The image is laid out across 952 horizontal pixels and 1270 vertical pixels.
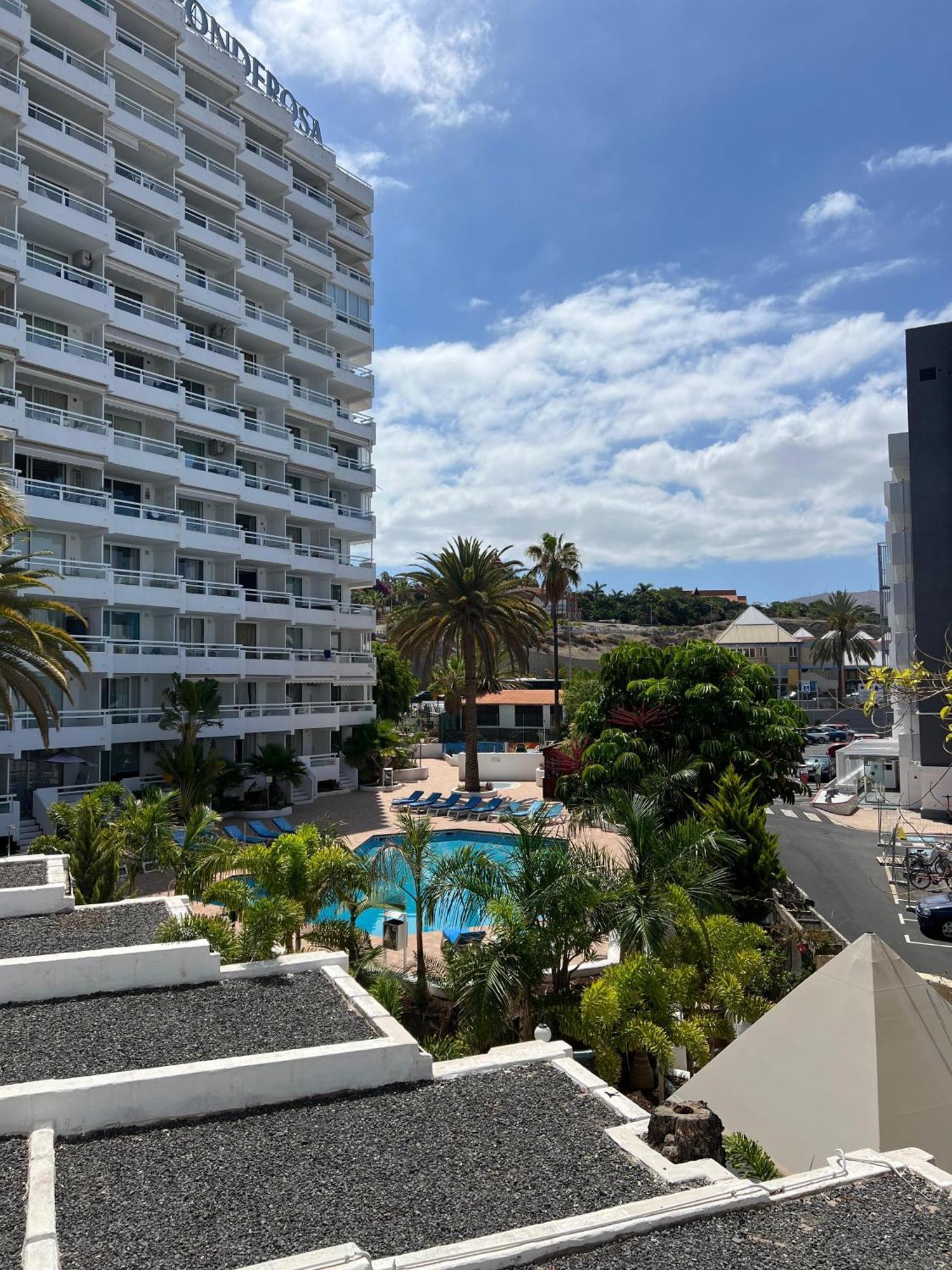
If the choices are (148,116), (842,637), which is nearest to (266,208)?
(148,116)

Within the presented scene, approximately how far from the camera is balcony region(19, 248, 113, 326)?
94.4ft

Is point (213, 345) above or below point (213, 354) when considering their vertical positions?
above

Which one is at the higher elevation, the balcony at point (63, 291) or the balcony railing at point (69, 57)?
the balcony railing at point (69, 57)

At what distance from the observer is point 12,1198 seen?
6.81m

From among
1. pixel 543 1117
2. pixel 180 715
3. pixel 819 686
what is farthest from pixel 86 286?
pixel 819 686

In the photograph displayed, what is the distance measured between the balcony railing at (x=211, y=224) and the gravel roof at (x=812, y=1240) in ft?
126

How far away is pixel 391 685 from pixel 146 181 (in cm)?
3070

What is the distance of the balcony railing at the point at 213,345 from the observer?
116ft

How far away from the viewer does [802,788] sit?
25969 mm

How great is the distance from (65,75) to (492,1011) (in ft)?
111

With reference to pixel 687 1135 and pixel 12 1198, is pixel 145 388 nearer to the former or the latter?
pixel 12 1198

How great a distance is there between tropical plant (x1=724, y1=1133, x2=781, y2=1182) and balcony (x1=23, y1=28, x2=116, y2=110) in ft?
119

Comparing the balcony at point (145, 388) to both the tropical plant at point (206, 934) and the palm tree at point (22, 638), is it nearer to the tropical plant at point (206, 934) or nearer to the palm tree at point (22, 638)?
the palm tree at point (22, 638)

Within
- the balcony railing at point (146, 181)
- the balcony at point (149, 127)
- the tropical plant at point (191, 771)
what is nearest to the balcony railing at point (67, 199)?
the balcony railing at point (146, 181)
